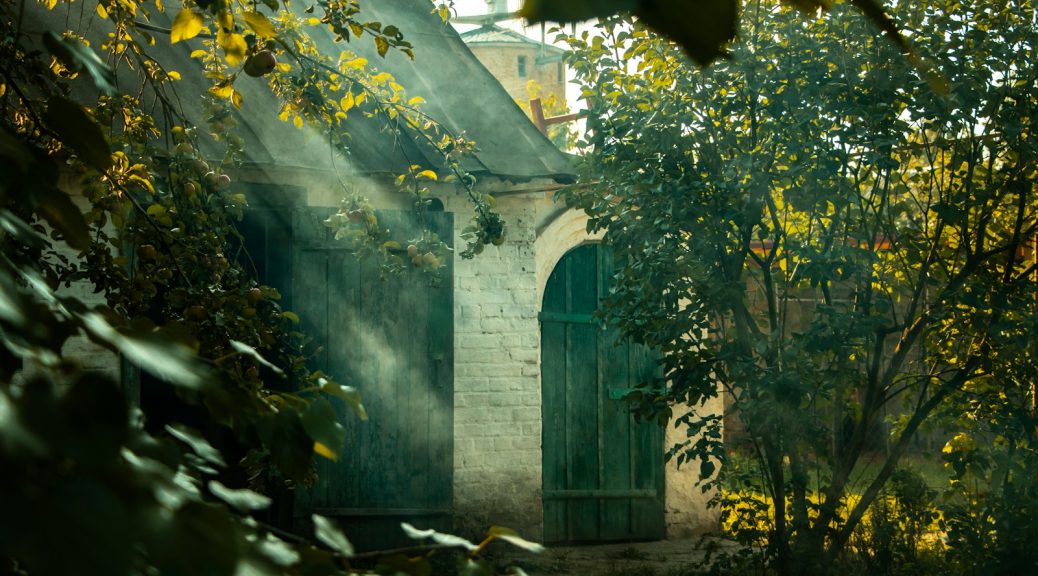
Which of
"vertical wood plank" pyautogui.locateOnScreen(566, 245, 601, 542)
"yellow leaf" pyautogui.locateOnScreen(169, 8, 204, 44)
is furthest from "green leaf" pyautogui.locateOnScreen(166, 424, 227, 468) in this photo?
"vertical wood plank" pyautogui.locateOnScreen(566, 245, 601, 542)

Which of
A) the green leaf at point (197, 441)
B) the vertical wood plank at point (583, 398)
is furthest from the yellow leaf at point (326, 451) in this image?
the vertical wood plank at point (583, 398)

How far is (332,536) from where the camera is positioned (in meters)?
1.18

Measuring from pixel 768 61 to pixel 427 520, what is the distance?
337 centimetres

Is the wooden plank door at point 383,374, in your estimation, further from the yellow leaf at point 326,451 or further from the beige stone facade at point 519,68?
the beige stone facade at point 519,68

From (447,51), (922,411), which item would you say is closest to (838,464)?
(922,411)

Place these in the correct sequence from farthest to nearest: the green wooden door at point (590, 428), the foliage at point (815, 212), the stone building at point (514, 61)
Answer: the stone building at point (514, 61), the green wooden door at point (590, 428), the foliage at point (815, 212)

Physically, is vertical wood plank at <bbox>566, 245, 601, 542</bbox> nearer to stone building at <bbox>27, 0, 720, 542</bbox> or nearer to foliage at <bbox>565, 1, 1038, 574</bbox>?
stone building at <bbox>27, 0, 720, 542</bbox>

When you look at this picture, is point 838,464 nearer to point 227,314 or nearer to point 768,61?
point 768,61

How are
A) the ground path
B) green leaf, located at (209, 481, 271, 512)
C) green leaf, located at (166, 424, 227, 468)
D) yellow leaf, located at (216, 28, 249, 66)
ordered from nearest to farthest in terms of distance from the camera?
green leaf, located at (209, 481, 271, 512) < green leaf, located at (166, 424, 227, 468) < yellow leaf, located at (216, 28, 249, 66) < the ground path

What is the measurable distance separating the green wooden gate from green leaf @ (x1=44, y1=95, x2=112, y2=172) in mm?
4941

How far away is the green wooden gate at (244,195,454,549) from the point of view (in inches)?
239

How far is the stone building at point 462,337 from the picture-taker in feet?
20.0

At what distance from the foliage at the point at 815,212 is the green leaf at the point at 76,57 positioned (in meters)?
3.32

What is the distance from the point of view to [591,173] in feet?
16.3
